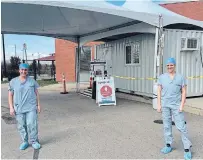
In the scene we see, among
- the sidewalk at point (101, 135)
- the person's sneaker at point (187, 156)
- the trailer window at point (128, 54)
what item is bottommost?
the sidewalk at point (101, 135)

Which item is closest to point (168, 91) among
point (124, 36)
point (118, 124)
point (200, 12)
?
point (118, 124)

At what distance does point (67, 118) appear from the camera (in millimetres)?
8281

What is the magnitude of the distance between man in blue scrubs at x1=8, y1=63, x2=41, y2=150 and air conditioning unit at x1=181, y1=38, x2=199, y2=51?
6481 mm

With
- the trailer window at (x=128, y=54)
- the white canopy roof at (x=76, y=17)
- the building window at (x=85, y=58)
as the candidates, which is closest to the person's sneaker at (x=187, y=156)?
the white canopy roof at (x=76, y=17)

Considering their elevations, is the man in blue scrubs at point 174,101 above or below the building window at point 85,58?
below

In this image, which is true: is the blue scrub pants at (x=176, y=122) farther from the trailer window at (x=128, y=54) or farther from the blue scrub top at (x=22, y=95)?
the trailer window at (x=128, y=54)

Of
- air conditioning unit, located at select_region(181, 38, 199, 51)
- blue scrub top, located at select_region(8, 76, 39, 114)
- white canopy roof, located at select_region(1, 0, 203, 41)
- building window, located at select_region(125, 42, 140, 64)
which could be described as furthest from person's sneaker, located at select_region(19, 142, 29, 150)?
building window, located at select_region(125, 42, 140, 64)

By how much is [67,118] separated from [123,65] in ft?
17.2

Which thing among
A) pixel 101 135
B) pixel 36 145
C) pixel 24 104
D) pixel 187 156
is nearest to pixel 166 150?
pixel 187 156

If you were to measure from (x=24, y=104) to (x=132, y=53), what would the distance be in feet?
24.3

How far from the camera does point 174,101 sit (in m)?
4.77

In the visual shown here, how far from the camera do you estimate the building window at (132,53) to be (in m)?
11.6

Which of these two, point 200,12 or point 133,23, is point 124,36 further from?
point 200,12

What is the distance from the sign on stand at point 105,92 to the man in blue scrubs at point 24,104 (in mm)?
5195
